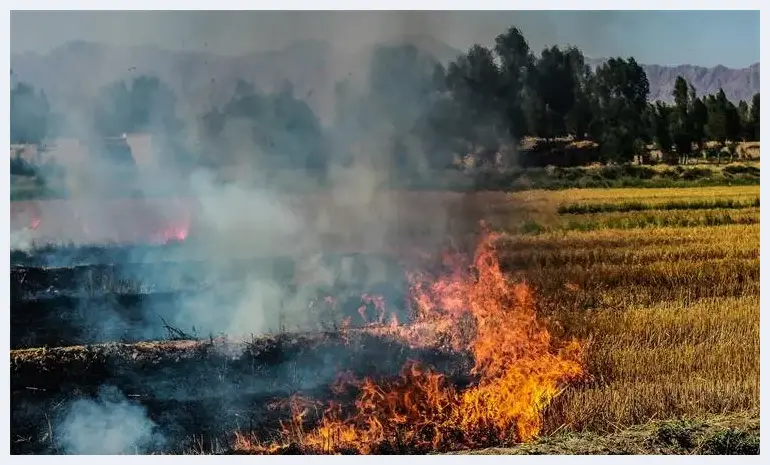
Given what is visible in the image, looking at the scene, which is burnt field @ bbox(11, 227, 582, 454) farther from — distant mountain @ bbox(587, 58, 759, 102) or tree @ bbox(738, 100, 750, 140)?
tree @ bbox(738, 100, 750, 140)

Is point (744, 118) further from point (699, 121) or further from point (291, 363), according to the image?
point (291, 363)

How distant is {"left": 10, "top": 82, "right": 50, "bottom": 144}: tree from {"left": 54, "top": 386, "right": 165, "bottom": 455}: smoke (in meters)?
1.13

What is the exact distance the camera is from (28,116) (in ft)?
11.3

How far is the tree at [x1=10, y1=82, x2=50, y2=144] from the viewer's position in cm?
344

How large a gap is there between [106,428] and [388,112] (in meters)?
1.84

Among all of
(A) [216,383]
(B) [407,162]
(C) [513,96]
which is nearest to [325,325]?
(A) [216,383]

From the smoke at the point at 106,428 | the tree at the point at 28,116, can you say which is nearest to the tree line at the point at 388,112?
the tree at the point at 28,116

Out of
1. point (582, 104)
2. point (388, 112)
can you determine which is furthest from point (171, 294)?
point (582, 104)

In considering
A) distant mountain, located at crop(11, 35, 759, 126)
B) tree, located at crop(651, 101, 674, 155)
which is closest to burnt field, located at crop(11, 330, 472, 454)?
distant mountain, located at crop(11, 35, 759, 126)

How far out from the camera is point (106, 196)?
3.52m

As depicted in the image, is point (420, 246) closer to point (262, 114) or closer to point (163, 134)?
point (262, 114)

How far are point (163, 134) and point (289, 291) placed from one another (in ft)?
2.87

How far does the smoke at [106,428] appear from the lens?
3.46 meters

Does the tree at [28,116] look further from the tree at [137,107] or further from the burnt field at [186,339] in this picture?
the burnt field at [186,339]
